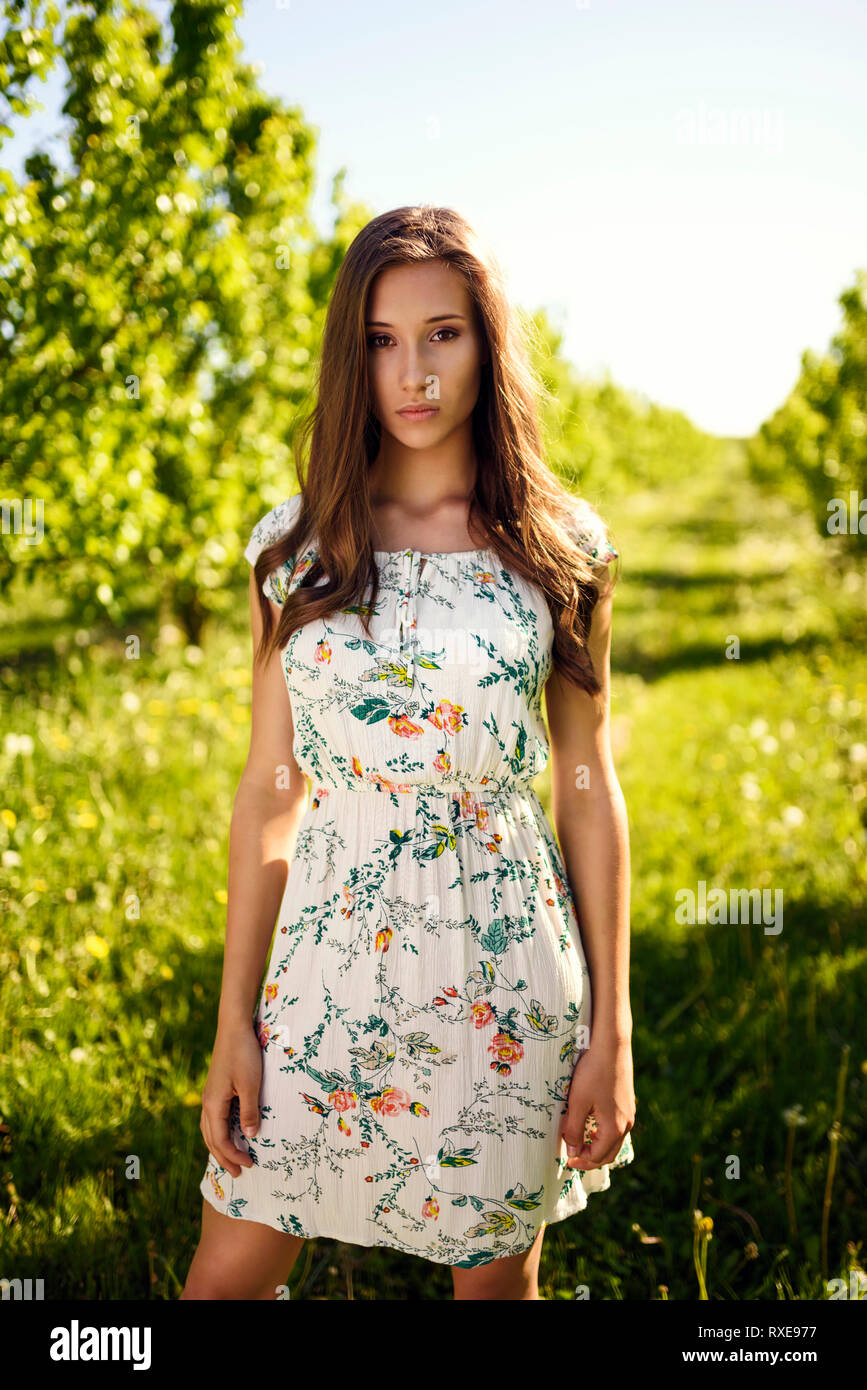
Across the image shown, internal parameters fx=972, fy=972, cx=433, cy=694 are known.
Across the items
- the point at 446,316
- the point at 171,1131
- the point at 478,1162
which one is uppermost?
the point at 446,316

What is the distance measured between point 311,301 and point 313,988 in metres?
5.74

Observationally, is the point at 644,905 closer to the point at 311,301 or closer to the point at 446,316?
the point at 446,316

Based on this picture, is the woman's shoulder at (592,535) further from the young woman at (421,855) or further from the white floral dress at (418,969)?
the white floral dress at (418,969)

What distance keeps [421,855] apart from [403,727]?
203 millimetres

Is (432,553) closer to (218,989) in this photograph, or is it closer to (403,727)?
(403,727)

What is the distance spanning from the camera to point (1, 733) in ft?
14.1

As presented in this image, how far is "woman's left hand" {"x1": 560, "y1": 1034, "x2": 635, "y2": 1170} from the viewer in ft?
4.99

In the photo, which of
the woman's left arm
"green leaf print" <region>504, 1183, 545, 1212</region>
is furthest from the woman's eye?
"green leaf print" <region>504, 1183, 545, 1212</region>

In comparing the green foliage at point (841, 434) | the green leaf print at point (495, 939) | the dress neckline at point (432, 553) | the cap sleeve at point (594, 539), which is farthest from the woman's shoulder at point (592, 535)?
the green foliage at point (841, 434)

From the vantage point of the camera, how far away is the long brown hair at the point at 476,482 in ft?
5.10

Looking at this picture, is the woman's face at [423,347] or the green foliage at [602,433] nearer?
the woman's face at [423,347]

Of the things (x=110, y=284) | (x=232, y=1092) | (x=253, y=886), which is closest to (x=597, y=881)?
(x=253, y=886)

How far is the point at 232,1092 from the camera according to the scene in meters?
1.50
